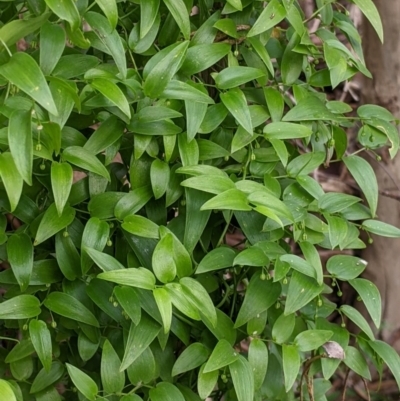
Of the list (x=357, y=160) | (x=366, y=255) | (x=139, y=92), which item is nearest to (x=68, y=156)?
(x=139, y=92)

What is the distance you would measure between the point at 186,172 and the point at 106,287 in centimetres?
20

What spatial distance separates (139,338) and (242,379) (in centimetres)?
15

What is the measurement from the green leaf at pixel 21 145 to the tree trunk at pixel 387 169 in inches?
36.0

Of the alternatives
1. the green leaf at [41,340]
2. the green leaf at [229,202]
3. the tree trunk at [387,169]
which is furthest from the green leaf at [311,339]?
the tree trunk at [387,169]

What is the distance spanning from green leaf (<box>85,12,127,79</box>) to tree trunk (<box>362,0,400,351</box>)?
759mm

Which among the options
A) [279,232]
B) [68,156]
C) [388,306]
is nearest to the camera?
[68,156]

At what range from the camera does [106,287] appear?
0.86 meters

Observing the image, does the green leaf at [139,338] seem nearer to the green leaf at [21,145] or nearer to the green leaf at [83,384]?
the green leaf at [83,384]

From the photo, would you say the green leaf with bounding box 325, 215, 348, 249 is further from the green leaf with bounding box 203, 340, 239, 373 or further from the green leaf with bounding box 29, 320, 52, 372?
the green leaf with bounding box 29, 320, 52, 372

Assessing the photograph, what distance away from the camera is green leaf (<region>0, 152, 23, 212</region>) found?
2.17ft

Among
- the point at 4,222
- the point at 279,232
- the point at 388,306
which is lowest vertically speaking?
the point at 388,306

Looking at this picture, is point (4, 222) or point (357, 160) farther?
point (357, 160)

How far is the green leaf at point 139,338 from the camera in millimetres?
793

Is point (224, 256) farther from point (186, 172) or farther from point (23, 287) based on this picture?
point (23, 287)
